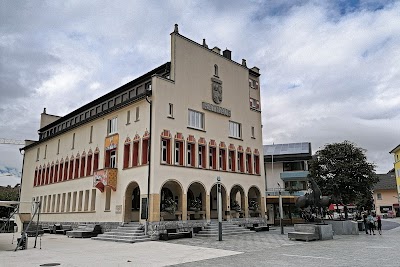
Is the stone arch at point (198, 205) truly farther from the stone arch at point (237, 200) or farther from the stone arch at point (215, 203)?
the stone arch at point (237, 200)

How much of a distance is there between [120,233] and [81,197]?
11001 millimetres

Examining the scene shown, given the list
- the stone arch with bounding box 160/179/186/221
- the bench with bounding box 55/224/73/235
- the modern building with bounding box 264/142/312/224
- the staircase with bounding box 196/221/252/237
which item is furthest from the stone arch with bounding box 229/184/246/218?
the bench with bounding box 55/224/73/235

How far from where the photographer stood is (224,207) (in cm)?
3050

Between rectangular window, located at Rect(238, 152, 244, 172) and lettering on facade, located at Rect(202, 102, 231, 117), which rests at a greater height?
lettering on facade, located at Rect(202, 102, 231, 117)

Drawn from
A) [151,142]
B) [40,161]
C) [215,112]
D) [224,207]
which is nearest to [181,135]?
[151,142]

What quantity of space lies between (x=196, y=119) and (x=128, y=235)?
1109 centimetres

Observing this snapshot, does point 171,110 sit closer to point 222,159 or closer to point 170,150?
point 170,150

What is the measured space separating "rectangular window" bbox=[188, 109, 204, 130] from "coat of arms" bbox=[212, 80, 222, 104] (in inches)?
92.3

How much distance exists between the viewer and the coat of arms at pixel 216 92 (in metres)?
31.7

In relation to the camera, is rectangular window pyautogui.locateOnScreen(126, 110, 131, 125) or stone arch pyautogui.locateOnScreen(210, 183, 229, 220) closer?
rectangular window pyautogui.locateOnScreen(126, 110, 131, 125)

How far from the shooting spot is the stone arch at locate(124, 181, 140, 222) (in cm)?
2753

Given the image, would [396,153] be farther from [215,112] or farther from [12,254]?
[12,254]

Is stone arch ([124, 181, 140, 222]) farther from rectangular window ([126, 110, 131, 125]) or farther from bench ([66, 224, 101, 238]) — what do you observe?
rectangular window ([126, 110, 131, 125])

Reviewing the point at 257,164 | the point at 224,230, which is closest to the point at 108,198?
the point at 224,230
